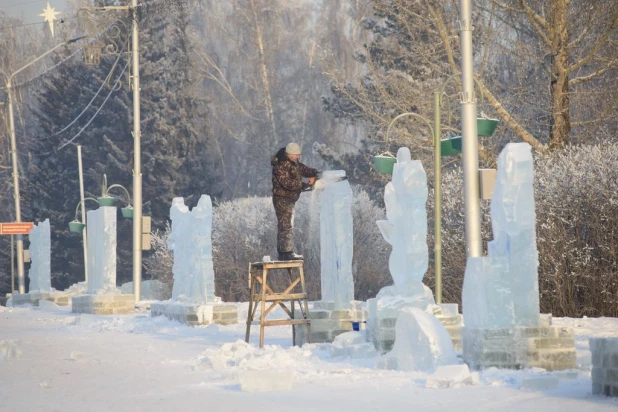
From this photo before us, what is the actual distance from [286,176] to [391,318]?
105 inches

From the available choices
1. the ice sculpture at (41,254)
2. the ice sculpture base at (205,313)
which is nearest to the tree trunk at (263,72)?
the ice sculpture at (41,254)

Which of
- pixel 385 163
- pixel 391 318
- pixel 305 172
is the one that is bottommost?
pixel 391 318

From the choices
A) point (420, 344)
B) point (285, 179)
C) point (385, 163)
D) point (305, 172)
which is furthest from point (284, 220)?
point (420, 344)

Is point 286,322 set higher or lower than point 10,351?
higher

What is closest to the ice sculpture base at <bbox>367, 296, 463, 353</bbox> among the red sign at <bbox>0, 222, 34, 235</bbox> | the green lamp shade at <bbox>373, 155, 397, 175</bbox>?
the green lamp shade at <bbox>373, 155, 397, 175</bbox>

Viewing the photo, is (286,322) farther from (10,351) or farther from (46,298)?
(46,298)

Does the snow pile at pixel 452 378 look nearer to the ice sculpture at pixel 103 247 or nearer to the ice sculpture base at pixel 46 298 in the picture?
the ice sculpture at pixel 103 247

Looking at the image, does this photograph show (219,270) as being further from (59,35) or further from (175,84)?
(59,35)

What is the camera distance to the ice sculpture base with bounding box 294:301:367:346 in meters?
15.3

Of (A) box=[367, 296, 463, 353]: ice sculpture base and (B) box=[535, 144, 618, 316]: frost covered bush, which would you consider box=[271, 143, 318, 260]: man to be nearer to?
(A) box=[367, 296, 463, 353]: ice sculpture base

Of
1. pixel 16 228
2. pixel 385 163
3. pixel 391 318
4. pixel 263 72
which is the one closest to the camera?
pixel 391 318

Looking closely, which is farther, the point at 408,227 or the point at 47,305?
the point at 47,305

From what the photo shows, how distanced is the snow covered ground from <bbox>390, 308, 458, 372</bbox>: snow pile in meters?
0.32

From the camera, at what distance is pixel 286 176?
14703mm
